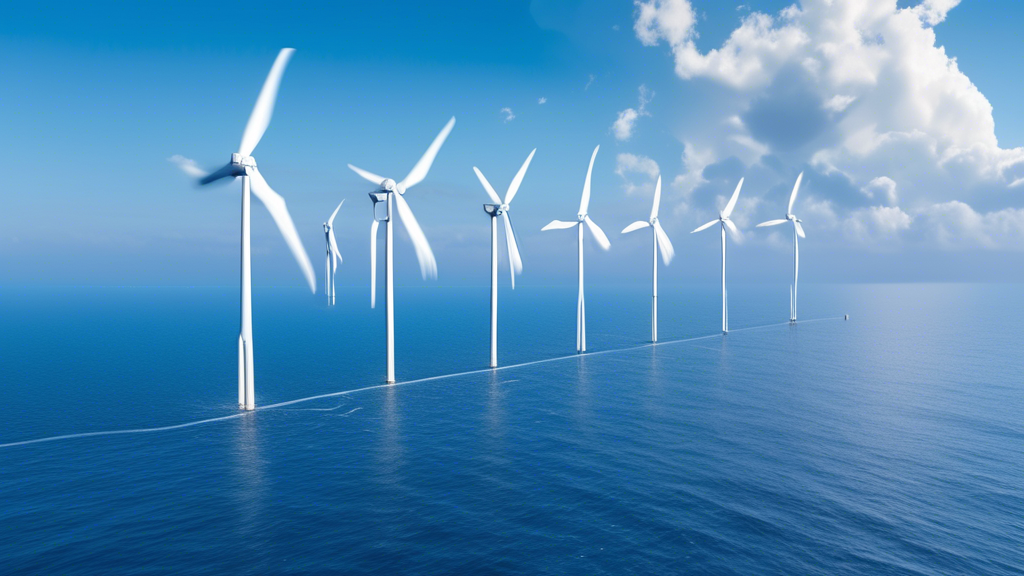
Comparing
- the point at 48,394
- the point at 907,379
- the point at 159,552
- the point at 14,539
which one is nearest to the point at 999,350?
the point at 907,379

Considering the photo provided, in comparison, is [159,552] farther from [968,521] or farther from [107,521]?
[968,521]

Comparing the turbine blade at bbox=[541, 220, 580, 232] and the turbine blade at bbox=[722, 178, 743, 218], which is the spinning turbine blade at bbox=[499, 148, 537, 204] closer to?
the turbine blade at bbox=[541, 220, 580, 232]

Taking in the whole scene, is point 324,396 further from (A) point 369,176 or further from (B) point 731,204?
(B) point 731,204

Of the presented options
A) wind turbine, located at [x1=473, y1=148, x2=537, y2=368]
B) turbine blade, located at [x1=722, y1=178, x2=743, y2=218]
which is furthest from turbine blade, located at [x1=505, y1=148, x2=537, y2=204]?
turbine blade, located at [x1=722, y1=178, x2=743, y2=218]

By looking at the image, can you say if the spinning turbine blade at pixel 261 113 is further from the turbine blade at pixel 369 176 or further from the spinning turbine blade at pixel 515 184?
Result: the spinning turbine blade at pixel 515 184

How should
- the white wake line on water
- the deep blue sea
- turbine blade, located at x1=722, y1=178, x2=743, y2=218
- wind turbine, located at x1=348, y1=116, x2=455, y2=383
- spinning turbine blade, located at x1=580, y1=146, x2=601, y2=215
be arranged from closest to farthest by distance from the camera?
the deep blue sea, the white wake line on water, wind turbine, located at x1=348, y1=116, x2=455, y2=383, spinning turbine blade, located at x1=580, y1=146, x2=601, y2=215, turbine blade, located at x1=722, y1=178, x2=743, y2=218

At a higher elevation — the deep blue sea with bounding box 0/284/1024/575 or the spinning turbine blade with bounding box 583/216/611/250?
the spinning turbine blade with bounding box 583/216/611/250

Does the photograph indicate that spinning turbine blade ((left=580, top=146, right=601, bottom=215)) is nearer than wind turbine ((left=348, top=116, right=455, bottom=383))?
No

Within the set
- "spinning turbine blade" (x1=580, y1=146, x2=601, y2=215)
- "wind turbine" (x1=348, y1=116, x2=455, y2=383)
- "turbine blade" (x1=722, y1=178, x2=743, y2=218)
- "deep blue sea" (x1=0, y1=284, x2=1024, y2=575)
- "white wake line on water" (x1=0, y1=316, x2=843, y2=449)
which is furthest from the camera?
"turbine blade" (x1=722, y1=178, x2=743, y2=218)
